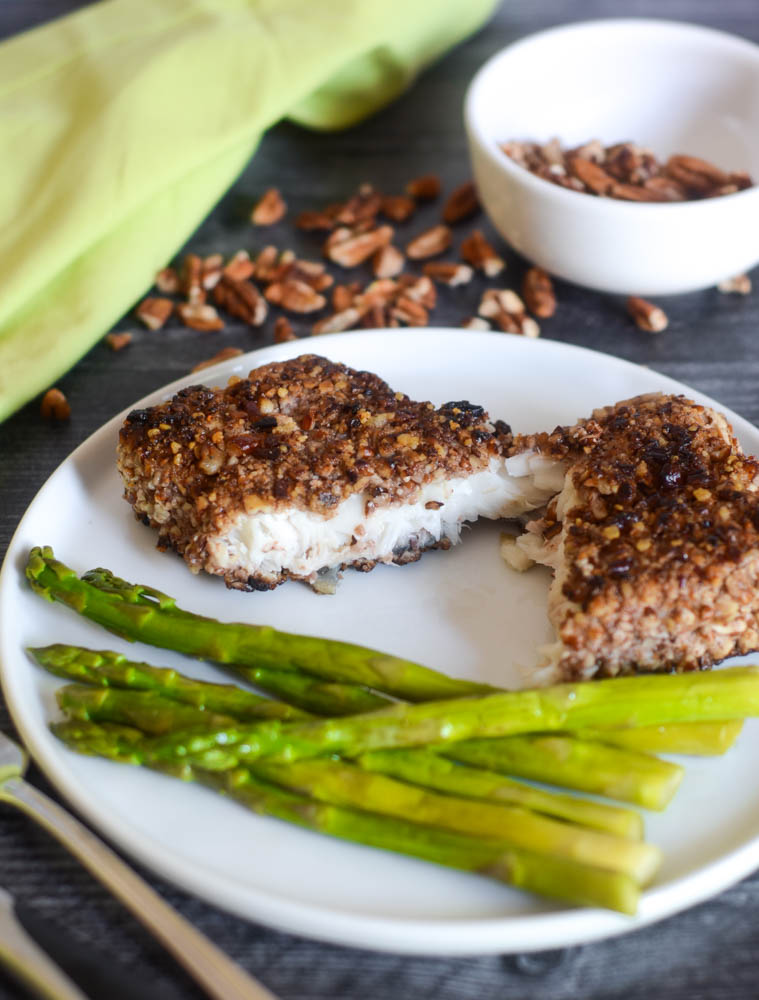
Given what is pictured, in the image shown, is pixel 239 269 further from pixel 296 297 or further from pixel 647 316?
pixel 647 316

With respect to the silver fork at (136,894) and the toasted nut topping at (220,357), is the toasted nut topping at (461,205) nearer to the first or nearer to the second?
the toasted nut topping at (220,357)

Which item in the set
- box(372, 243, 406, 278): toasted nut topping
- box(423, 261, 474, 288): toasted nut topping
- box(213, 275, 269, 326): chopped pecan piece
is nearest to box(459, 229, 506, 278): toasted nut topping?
box(423, 261, 474, 288): toasted nut topping

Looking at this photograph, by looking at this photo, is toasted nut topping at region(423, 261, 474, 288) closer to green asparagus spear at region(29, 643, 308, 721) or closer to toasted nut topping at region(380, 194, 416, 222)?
toasted nut topping at region(380, 194, 416, 222)

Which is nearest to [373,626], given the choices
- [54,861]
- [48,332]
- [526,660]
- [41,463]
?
[526,660]

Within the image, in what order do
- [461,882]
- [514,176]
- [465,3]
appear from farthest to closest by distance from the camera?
1. [465,3]
2. [514,176]
3. [461,882]

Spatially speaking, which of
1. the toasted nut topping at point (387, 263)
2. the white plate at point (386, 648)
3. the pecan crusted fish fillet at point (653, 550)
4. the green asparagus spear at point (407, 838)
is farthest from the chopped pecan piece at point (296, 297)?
A: the green asparagus spear at point (407, 838)

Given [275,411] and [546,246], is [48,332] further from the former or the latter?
[546,246]

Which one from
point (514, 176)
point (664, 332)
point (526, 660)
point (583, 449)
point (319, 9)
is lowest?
point (664, 332)

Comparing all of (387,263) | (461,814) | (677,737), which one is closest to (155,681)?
(461,814)
